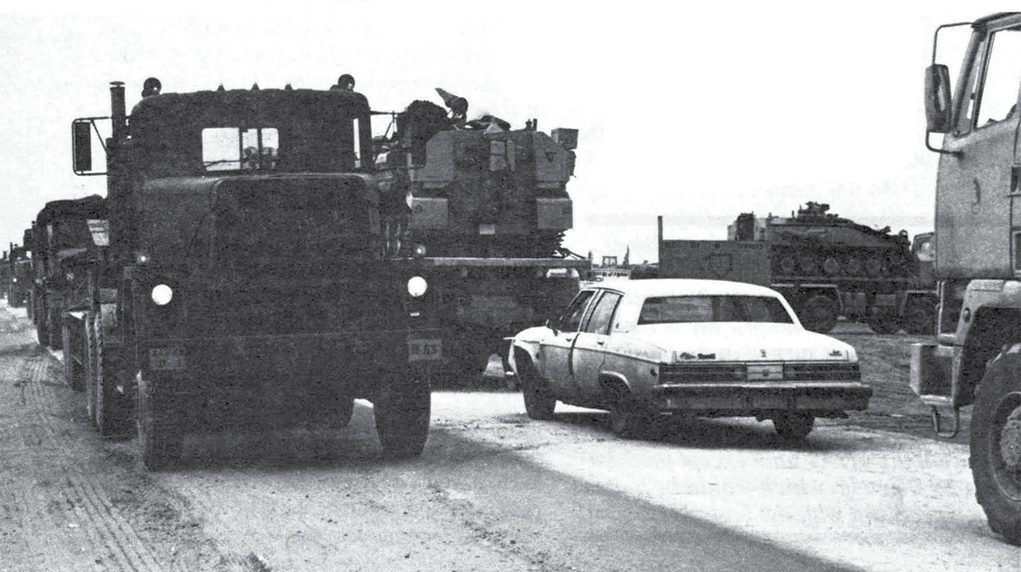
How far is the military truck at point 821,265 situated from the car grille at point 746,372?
92.2 ft

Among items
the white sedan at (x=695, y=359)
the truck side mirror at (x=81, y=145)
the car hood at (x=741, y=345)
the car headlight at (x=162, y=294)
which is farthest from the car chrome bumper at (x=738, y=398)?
the truck side mirror at (x=81, y=145)

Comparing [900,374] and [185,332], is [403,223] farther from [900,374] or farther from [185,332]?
[900,374]

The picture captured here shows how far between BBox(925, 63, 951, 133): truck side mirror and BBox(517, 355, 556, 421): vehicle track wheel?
23.5ft

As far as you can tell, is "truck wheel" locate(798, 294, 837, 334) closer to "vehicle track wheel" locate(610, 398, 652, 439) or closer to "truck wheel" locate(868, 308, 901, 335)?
"truck wheel" locate(868, 308, 901, 335)

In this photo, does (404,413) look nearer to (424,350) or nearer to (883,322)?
(424,350)

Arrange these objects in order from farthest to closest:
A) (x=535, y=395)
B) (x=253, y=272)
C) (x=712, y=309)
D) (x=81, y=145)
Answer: (x=535, y=395) → (x=712, y=309) → (x=81, y=145) → (x=253, y=272)

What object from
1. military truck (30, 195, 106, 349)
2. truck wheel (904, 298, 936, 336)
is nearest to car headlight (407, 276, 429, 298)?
military truck (30, 195, 106, 349)

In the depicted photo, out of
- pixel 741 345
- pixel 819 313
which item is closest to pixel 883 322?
pixel 819 313

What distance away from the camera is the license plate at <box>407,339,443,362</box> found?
41.3 ft

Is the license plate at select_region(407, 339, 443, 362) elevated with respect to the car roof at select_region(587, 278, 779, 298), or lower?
lower

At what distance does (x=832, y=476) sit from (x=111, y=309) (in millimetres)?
6458

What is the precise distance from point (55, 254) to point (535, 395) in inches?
621

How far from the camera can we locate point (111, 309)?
14.4 meters

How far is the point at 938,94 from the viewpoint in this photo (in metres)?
9.68
